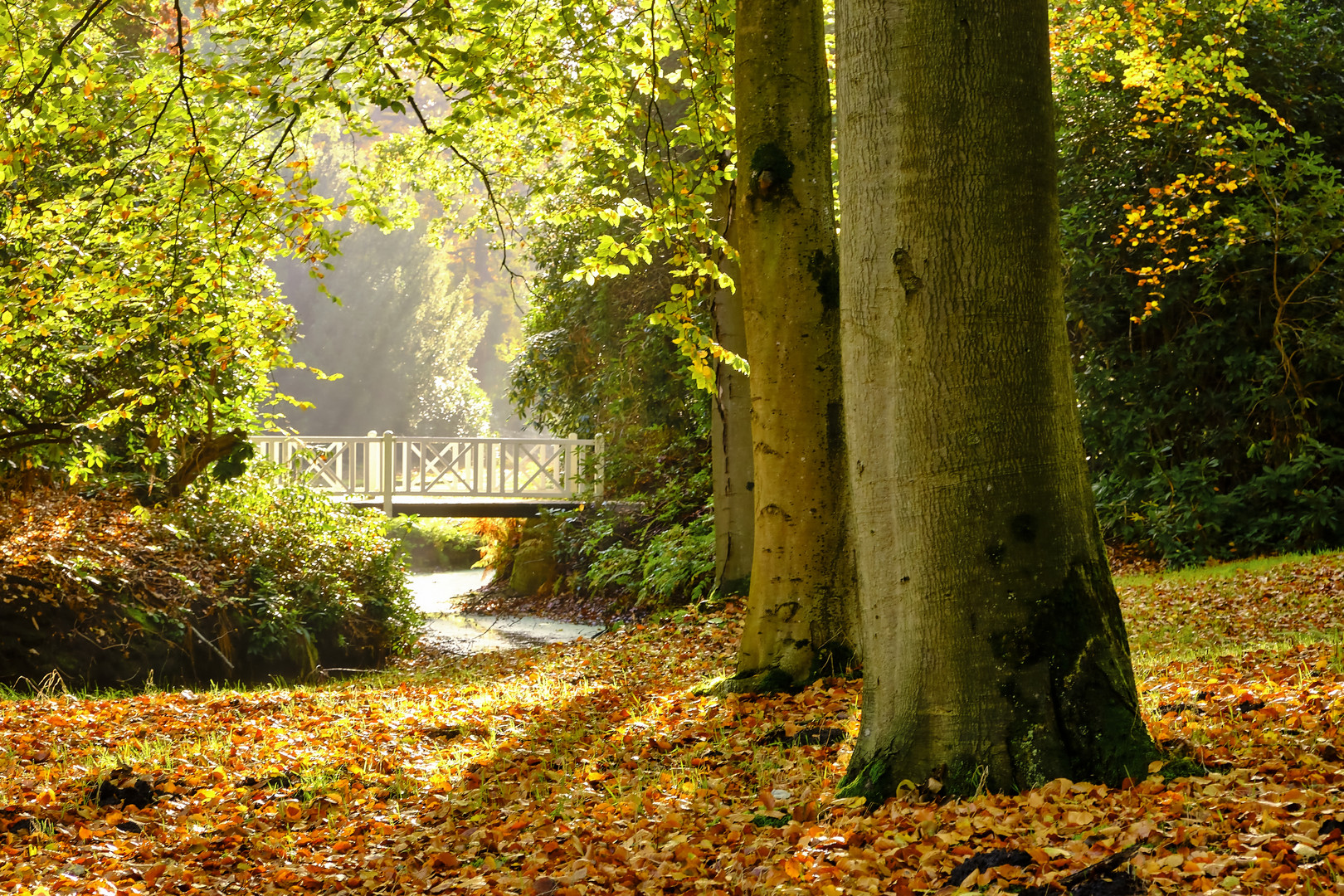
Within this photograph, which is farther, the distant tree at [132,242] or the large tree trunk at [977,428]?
the distant tree at [132,242]

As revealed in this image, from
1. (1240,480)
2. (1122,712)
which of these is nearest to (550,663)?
(1122,712)

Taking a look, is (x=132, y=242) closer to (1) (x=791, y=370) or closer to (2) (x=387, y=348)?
(1) (x=791, y=370)

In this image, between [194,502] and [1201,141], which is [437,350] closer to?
[194,502]

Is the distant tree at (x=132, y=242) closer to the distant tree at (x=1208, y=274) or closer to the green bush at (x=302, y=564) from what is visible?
the green bush at (x=302, y=564)

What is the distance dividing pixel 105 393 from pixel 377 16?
→ 16.6 feet

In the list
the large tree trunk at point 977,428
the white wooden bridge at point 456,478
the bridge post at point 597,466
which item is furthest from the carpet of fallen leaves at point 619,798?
the white wooden bridge at point 456,478

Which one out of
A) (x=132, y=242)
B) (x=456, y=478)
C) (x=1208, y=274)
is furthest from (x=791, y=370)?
(x=456, y=478)

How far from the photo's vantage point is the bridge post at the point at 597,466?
15094 millimetres

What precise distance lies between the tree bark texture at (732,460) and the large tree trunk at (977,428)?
15.2 feet

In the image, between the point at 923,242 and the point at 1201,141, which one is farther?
the point at 1201,141

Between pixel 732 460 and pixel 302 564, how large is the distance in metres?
4.72

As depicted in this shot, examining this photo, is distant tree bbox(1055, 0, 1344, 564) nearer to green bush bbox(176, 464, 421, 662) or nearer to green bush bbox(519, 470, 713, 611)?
green bush bbox(519, 470, 713, 611)

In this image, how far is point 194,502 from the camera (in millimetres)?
9672

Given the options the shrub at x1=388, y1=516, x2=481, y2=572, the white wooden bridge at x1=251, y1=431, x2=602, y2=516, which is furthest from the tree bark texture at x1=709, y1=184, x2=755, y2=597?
the shrub at x1=388, y1=516, x2=481, y2=572
